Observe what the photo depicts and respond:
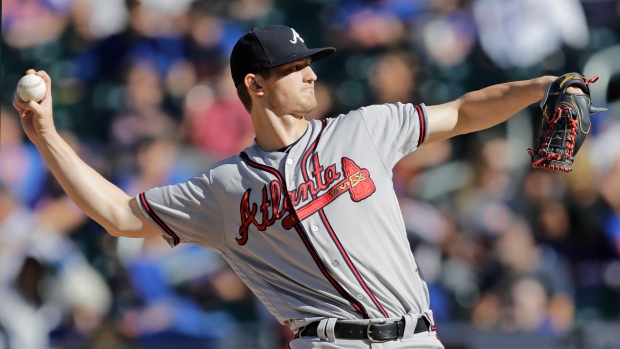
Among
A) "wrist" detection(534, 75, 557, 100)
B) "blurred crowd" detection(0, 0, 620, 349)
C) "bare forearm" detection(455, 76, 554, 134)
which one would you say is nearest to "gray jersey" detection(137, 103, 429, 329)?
"bare forearm" detection(455, 76, 554, 134)

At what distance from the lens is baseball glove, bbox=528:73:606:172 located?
3.20 m

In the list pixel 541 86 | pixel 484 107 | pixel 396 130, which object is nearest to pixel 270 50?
pixel 396 130

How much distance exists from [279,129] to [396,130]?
1.50ft

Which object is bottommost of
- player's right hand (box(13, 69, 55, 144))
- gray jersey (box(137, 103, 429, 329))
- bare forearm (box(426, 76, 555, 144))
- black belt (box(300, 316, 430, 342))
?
black belt (box(300, 316, 430, 342))

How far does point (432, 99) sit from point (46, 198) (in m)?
3.17

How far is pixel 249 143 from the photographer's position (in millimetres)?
6980

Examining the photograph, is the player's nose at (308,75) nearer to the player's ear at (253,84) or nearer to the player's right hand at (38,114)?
the player's ear at (253,84)

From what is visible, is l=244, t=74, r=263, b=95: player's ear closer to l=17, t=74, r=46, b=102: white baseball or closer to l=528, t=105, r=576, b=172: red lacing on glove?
l=17, t=74, r=46, b=102: white baseball

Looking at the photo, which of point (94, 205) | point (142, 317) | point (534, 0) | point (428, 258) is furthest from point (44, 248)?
point (534, 0)

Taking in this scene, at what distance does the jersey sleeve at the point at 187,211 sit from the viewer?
335 cm

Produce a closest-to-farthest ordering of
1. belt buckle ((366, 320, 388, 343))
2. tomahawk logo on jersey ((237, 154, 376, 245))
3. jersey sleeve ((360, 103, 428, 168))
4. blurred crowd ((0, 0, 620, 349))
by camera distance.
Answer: belt buckle ((366, 320, 388, 343)), tomahawk logo on jersey ((237, 154, 376, 245)), jersey sleeve ((360, 103, 428, 168)), blurred crowd ((0, 0, 620, 349))

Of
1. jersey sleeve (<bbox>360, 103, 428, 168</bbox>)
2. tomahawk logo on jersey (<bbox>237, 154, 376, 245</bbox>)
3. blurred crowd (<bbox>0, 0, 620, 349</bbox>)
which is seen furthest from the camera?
blurred crowd (<bbox>0, 0, 620, 349</bbox>)

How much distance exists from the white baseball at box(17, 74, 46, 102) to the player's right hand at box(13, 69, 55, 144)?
0.02 metres

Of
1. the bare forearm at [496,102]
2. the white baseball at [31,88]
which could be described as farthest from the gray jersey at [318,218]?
the white baseball at [31,88]
